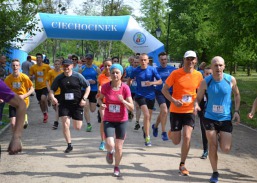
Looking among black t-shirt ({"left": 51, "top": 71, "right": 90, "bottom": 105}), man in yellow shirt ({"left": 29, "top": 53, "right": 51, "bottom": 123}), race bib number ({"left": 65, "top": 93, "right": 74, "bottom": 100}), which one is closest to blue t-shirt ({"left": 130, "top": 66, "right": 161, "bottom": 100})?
black t-shirt ({"left": 51, "top": 71, "right": 90, "bottom": 105})

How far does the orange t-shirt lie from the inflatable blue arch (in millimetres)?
13829

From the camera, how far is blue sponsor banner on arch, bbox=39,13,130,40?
19891mm

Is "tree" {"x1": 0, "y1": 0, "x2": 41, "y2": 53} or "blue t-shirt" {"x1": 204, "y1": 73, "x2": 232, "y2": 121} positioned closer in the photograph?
"blue t-shirt" {"x1": 204, "y1": 73, "x2": 232, "y2": 121}

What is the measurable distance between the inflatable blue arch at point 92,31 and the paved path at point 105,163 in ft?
36.1

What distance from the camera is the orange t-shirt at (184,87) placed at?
6721mm

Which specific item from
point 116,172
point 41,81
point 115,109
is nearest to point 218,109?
point 115,109

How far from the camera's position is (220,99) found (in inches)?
231

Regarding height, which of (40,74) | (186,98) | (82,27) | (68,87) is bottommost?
(186,98)

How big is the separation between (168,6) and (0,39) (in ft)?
132

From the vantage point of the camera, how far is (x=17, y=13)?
523 inches

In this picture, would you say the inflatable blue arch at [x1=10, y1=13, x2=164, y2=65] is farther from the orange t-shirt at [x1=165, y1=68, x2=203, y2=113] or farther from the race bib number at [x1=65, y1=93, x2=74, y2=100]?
the orange t-shirt at [x1=165, y1=68, x2=203, y2=113]

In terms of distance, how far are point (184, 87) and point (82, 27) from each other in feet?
46.3

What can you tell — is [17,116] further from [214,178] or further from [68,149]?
[68,149]

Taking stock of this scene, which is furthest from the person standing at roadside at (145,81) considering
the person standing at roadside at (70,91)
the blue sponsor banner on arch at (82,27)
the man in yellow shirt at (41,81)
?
the blue sponsor banner on arch at (82,27)
